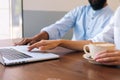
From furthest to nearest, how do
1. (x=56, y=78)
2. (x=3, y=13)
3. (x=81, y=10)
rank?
(x=3, y=13) → (x=81, y=10) → (x=56, y=78)

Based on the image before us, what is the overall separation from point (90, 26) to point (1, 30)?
5.58 ft

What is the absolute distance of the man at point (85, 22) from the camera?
66.7 inches

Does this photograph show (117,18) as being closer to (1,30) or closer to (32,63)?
(32,63)

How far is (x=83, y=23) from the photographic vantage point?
1804 millimetres

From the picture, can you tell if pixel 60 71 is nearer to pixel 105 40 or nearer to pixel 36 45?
pixel 36 45

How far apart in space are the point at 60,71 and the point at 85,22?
1099 millimetres

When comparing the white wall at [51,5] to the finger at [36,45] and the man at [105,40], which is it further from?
the finger at [36,45]

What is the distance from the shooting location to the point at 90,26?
5.76 feet

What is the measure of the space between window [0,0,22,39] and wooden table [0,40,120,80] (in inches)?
71.3

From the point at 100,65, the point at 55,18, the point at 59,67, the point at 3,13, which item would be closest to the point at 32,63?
the point at 59,67

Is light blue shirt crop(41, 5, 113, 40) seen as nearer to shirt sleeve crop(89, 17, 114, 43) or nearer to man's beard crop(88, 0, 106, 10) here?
man's beard crop(88, 0, 106, 10)

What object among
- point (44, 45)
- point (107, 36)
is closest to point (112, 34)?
point (107, 36)

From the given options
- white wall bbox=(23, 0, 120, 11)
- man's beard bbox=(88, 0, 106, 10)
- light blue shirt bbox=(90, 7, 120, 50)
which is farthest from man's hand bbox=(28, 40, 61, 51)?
white wall bbox=(23, 0, 120, 11)

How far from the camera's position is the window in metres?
2.62
